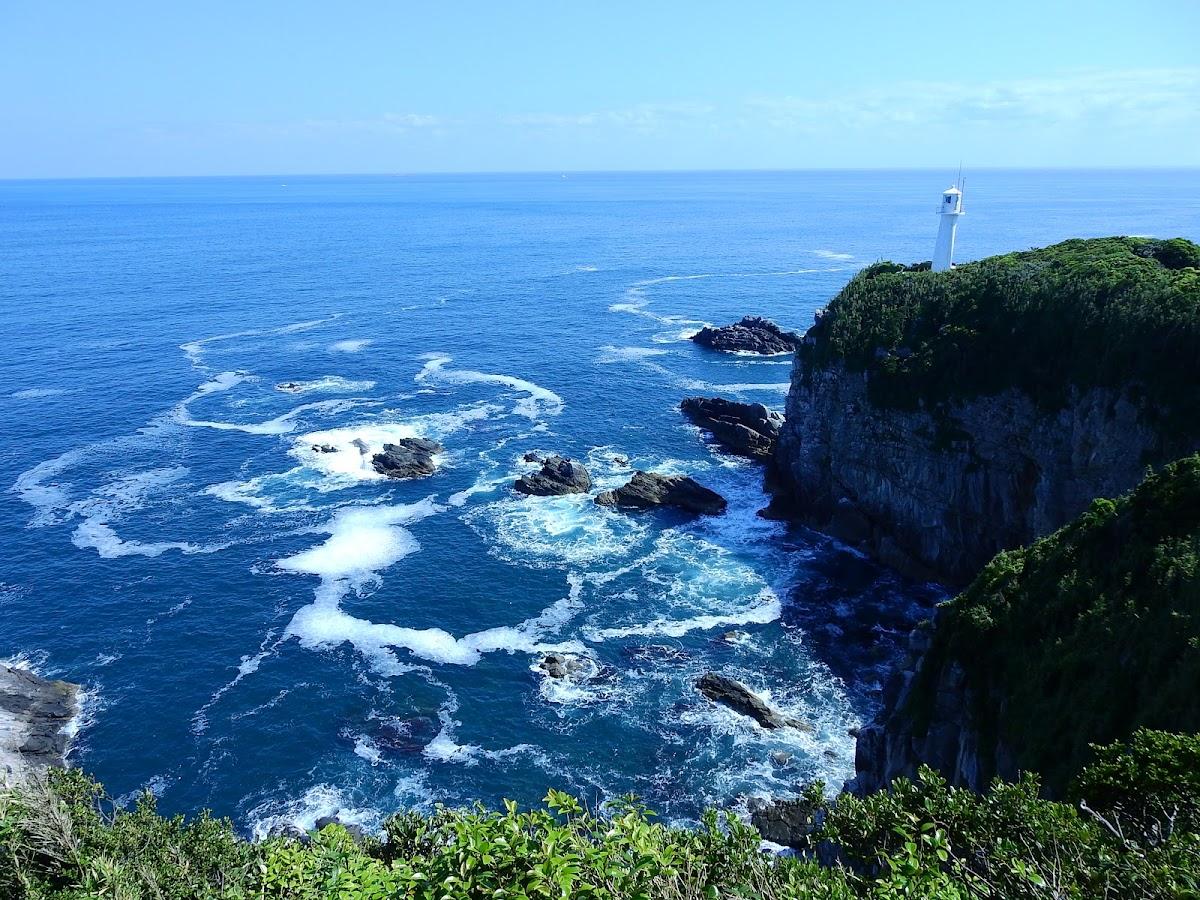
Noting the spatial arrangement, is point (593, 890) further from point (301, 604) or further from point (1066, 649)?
point (301, 604)

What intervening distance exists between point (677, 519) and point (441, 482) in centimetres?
2488

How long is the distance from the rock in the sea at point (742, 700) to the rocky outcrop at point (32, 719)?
3964cm

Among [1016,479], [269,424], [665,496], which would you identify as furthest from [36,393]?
[1016,479]

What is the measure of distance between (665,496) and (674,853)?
59.0 metres

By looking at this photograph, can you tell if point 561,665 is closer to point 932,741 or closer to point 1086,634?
point 932,741

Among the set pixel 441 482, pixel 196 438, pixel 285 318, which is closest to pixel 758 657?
pixel 441 482

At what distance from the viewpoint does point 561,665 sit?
54.8 metres

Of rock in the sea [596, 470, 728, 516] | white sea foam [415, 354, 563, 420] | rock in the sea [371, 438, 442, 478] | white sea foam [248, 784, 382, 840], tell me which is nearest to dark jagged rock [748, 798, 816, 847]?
white sea foam [248, 784, 382, 840]

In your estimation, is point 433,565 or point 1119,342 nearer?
point 1119,342

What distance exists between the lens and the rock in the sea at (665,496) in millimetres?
75938

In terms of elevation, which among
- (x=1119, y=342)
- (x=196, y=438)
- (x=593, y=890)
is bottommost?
(x=196, y=438)

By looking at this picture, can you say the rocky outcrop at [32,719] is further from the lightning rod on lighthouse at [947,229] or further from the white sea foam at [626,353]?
the lightning rod on lighthouse at [947,229]

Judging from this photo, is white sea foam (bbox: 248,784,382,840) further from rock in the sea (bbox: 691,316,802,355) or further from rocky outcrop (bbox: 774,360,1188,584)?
rock in the sea (bbox: 691,316,802,355)

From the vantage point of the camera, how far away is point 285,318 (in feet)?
471
